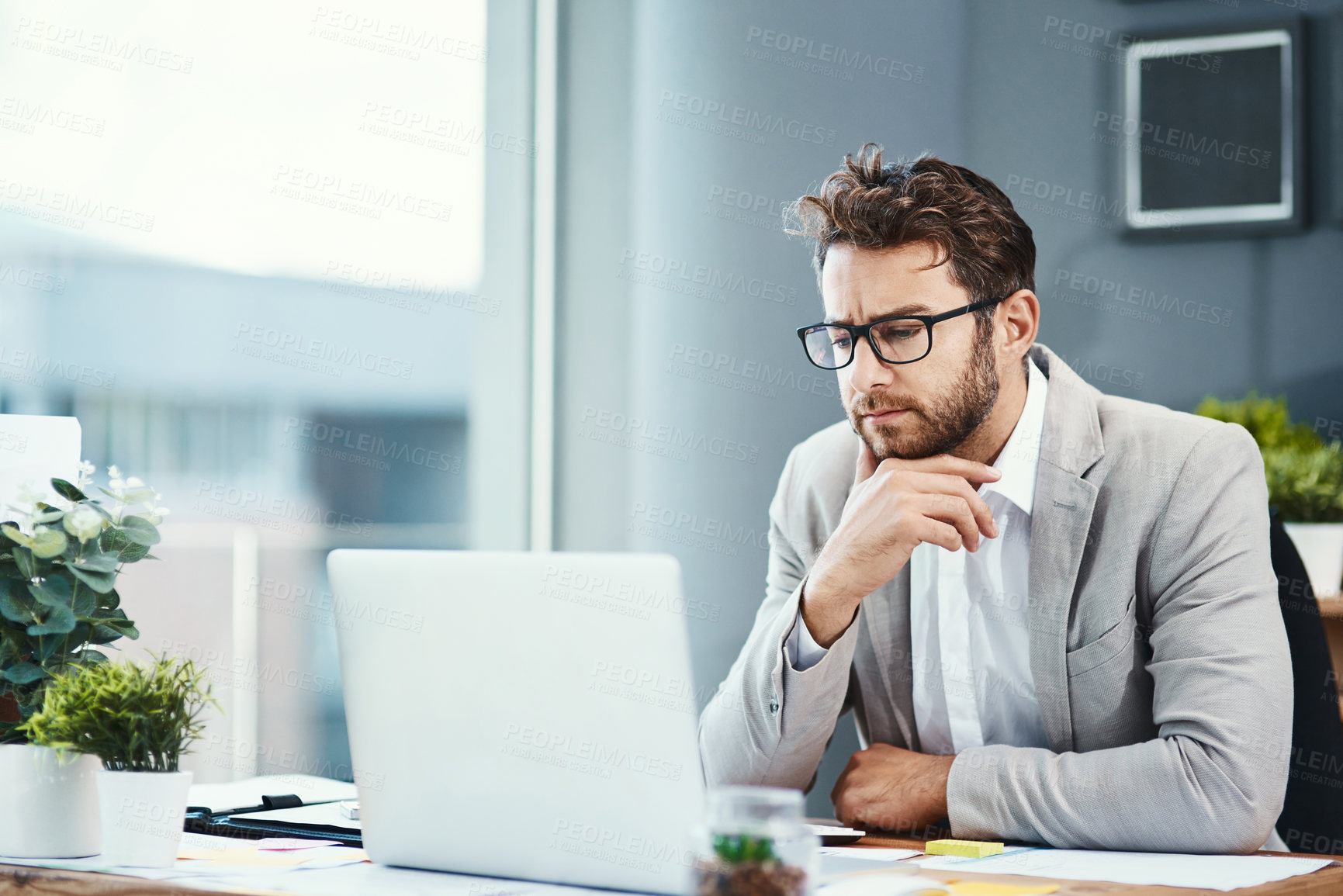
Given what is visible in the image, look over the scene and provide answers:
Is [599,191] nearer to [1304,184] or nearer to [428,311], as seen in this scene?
[428,311]

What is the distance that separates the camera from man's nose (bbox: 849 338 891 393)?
1.65m

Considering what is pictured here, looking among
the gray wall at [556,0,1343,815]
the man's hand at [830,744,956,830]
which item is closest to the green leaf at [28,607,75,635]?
the man's hand at [830,744,956,830]

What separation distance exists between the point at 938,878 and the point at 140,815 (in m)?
0.73

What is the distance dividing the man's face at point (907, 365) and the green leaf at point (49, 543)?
0.97m

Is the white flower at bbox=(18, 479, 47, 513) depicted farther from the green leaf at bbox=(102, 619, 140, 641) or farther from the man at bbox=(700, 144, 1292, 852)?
the man at bbox=(700, 144, 1292, 852)

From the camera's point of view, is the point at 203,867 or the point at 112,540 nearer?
the point at 203,867

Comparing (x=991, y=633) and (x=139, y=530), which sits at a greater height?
(x=139, y=530)

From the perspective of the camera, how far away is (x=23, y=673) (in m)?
1.27

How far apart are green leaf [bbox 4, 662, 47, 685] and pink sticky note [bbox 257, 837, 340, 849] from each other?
0.29m

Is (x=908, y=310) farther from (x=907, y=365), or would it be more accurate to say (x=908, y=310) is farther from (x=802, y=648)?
(x=802, y=648)

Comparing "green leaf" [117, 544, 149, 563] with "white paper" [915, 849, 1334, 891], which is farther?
"green leaf" [117, 544, 149, 563]

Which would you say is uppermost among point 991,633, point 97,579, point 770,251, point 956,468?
point 770,251

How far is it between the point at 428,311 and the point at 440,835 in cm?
191

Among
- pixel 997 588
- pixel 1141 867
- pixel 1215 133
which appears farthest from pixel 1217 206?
pixel 1141 867
